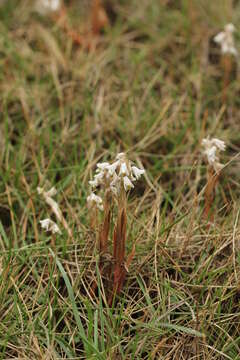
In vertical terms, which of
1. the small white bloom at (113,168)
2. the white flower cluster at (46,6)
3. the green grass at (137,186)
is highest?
the white flower cluster at (46,6)

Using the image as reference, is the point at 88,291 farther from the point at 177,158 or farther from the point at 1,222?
the point at 177,158

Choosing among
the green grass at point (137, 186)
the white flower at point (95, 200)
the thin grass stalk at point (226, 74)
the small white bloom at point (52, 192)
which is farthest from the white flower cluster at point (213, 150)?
the thin grass stalk at point (226, 74)

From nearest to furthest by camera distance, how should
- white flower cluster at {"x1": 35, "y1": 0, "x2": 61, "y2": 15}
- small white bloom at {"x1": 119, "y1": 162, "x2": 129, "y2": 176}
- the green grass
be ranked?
small white bloom at {"x1": 119, "y1": 162, "x2": 129, "y2": 176} → the green grass → white flower cluster at {"x1": 35, "y1": 0, "x2": 61, "y2": 15}

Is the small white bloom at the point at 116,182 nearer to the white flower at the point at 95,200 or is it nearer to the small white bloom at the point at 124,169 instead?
the small white bloom at the point at 124,169

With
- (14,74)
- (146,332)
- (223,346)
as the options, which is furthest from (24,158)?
(223,346)

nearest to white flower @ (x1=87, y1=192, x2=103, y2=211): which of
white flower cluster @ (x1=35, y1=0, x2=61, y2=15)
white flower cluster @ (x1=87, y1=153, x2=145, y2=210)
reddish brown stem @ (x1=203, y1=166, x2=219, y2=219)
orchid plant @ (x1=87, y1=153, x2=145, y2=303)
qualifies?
orchid plant @ (x1=87, y1=153, x2=145, y2=303)

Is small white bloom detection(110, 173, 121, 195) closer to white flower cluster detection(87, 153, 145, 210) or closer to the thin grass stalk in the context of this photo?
white flower cluster detection(87, 153, 145, 210)
